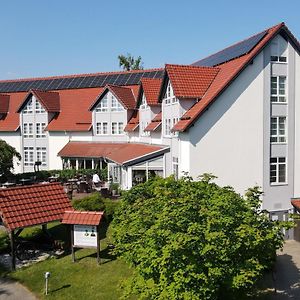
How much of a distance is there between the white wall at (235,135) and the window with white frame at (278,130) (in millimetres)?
1034

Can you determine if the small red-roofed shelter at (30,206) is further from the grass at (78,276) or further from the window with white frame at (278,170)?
the window with white frame at (278,170)

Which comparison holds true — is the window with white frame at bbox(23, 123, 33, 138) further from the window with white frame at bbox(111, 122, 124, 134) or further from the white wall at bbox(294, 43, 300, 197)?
the white wall at bbox(294, 43, 300, 197)

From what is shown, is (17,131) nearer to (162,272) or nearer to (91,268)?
(91,268)

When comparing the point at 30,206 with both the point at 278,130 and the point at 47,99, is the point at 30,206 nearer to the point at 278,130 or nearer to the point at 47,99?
the point at 278,130

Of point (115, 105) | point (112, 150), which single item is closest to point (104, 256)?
point (112, 150)

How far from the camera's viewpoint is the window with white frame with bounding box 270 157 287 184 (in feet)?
89.7

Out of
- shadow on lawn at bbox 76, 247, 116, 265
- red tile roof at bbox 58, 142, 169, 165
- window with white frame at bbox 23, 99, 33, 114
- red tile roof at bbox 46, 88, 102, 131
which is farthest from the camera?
window with white frame at bbox 23, 99, 33, 114

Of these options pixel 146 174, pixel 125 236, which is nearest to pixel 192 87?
pixel 146 174

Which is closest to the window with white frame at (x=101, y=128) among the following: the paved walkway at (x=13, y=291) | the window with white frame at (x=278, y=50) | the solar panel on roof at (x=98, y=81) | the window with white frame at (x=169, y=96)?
the solar panel on roof at (x=98, y=81)

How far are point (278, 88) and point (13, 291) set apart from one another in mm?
19740

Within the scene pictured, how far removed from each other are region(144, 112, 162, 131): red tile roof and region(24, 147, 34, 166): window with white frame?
1957cm

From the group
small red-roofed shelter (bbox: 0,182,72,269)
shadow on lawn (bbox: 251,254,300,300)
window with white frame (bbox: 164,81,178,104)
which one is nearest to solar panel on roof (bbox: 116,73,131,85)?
window with white frame (bbox: 164,81,178,104)

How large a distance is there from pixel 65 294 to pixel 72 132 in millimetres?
29312

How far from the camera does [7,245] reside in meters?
22.2
